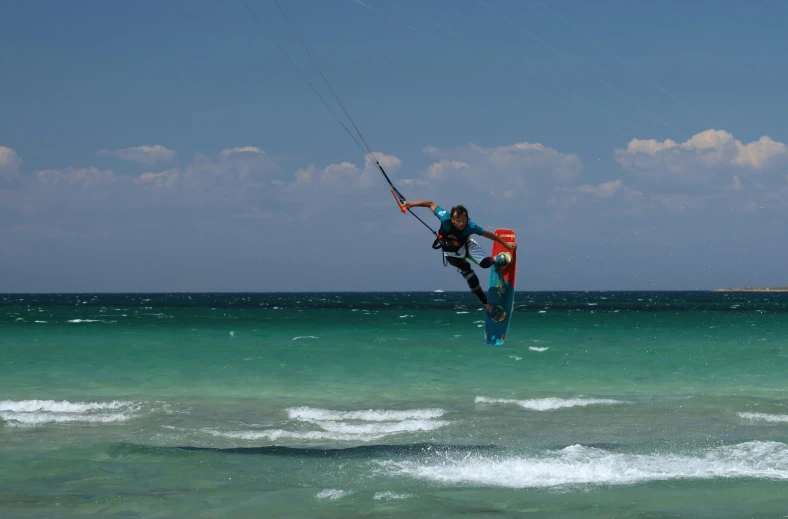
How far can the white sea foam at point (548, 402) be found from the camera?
18562mm

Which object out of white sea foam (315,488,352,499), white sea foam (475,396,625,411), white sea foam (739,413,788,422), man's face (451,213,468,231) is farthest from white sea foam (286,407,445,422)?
man's face (451,213,468,231)

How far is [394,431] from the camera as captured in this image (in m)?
15.9

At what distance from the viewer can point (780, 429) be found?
15312 millimetres

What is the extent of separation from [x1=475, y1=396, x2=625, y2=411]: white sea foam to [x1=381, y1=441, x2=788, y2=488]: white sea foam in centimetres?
497

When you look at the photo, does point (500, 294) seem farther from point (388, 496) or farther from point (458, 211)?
point (388, 496)

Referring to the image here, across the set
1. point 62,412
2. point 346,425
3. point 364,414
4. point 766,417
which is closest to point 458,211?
point 346,425

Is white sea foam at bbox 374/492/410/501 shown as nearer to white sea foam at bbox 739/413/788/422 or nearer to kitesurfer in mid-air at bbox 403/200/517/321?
kitesurfer in mid-air at bbox 403/200/517/321

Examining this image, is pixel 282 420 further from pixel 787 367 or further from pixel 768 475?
pixel 787 367

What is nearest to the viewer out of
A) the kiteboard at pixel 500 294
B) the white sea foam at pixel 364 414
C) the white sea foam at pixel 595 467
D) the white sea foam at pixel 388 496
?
the white sea foam at pixel 388 496

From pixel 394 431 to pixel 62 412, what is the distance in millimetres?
8094

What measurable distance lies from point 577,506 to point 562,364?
16.6 metres

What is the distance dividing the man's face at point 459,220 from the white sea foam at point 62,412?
9.72 m

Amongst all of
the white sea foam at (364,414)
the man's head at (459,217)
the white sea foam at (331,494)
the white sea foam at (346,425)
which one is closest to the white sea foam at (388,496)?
the white sea foam at (331,494)

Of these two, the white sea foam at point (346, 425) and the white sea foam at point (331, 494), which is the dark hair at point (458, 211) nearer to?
the white sea foam at point (331, 494)
